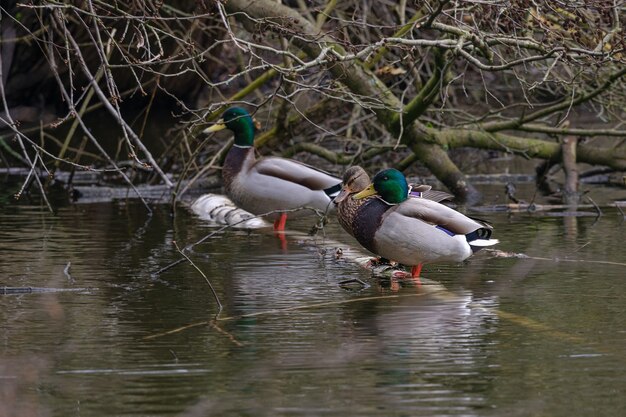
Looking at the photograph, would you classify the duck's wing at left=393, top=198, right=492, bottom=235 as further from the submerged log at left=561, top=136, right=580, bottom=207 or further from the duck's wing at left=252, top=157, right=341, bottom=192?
the submerged log at left=561, top=136, right=580, bottom=207

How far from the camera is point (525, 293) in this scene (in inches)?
305

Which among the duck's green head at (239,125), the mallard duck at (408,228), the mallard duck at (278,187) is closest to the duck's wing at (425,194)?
the mallard duck at (408,228)

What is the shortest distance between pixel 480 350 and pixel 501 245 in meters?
3.82

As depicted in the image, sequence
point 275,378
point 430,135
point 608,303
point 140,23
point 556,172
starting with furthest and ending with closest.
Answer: point 556,172 < point 430,135 < point 140,23 < point 608,303 < point 275,378

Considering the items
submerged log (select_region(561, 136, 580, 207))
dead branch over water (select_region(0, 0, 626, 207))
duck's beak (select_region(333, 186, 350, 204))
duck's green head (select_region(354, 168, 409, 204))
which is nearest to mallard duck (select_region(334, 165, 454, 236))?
duck's beak (select_region(333, 186, 350, 204))

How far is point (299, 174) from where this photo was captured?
1118 cm

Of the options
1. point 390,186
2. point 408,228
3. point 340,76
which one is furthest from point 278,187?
point 408,228

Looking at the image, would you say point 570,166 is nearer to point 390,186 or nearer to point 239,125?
point 239,125

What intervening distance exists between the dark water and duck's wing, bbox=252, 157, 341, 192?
0.97 metres

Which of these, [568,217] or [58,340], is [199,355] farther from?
[568,217]

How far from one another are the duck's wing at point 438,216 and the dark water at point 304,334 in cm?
31

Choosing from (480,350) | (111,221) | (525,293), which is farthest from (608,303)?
(111,221)

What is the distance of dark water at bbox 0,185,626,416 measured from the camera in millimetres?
5262

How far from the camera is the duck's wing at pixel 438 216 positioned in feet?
27.7
